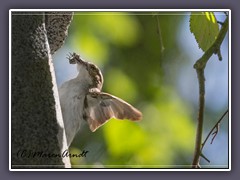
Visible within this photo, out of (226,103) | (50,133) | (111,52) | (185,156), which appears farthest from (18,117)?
(226,103)

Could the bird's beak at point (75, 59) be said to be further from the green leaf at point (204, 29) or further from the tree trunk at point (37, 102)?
the green leaf at point (204, 29)

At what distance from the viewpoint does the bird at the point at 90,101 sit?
5.08ft

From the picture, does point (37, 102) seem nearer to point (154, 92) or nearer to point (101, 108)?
point (101, 108)

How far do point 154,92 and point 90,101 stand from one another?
0.65 ft

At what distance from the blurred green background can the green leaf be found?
0.27 feet

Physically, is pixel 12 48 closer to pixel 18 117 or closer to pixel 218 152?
pixel 18 117

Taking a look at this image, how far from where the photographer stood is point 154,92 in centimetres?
164

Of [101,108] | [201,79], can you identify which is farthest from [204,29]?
[101,108]

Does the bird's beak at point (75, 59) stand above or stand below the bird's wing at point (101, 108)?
above

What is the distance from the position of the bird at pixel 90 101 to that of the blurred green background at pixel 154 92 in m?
0.02

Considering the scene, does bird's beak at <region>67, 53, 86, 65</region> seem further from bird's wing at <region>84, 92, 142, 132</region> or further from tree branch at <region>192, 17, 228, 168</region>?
tree branch at <region>192, 17, 228, 168</region>

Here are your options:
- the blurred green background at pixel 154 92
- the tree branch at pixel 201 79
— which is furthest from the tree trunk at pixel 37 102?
the tree branch at pixel 201 79

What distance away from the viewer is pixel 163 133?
1585 millimetres

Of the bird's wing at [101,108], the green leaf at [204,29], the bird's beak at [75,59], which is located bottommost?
the bird's wing at [101,108]
